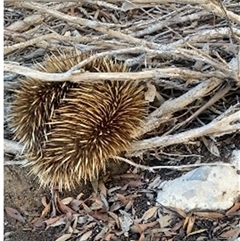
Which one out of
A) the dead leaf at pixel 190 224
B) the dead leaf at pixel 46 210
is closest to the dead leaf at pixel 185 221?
the dead leaf at pixel 190 224

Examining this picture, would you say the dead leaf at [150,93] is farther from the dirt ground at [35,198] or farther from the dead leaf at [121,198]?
the dead leaf at [121,198]

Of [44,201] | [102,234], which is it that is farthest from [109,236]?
[44,201]

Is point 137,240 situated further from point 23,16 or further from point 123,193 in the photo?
point 23,16

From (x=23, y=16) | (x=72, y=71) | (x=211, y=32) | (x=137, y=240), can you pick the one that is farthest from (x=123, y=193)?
(x=23, y=16)

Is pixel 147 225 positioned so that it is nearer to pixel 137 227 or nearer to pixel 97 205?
pixel 137 227

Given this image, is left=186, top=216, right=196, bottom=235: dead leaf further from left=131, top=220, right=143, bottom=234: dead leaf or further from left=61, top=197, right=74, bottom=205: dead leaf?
left=61, top=197, right=74, bottom=205: dead leaf

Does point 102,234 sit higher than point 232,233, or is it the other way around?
point 232,233
